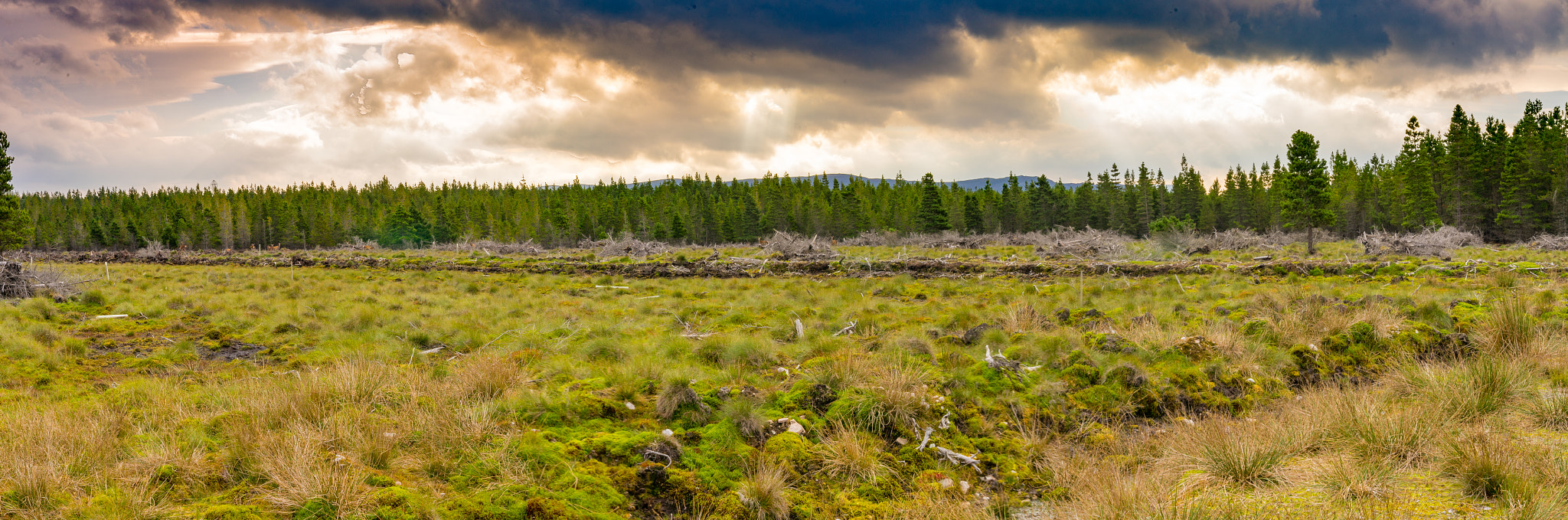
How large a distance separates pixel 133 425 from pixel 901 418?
6821mm

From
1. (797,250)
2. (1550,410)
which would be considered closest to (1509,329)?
(1550,410)

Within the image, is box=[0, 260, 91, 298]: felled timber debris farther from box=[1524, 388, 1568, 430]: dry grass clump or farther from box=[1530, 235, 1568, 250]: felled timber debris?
box=[1530, 235, 1568, 250]: felled timber debris

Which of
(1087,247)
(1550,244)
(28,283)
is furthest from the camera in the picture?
(1550,244)

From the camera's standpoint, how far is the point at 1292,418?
19.5ft

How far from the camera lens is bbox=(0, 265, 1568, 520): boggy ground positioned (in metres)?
4.35

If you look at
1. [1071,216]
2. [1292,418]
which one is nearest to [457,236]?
[1071,216]

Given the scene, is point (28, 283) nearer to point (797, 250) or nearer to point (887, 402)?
point (887, 402)

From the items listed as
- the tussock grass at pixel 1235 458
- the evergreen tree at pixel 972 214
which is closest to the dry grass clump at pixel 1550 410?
the tussock grass at pixel 1235 458

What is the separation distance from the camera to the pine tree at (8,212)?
40.7 m

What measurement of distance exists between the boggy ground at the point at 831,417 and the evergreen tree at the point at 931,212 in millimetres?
50672

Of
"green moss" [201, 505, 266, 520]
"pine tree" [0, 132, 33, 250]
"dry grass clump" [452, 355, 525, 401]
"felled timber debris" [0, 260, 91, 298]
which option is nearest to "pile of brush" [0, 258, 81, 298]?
"felled timber debris" [0, 260, 91, 298]

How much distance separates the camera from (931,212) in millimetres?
63281

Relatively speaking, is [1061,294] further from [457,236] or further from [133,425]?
[457,236]

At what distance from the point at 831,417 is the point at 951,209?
259 feet
